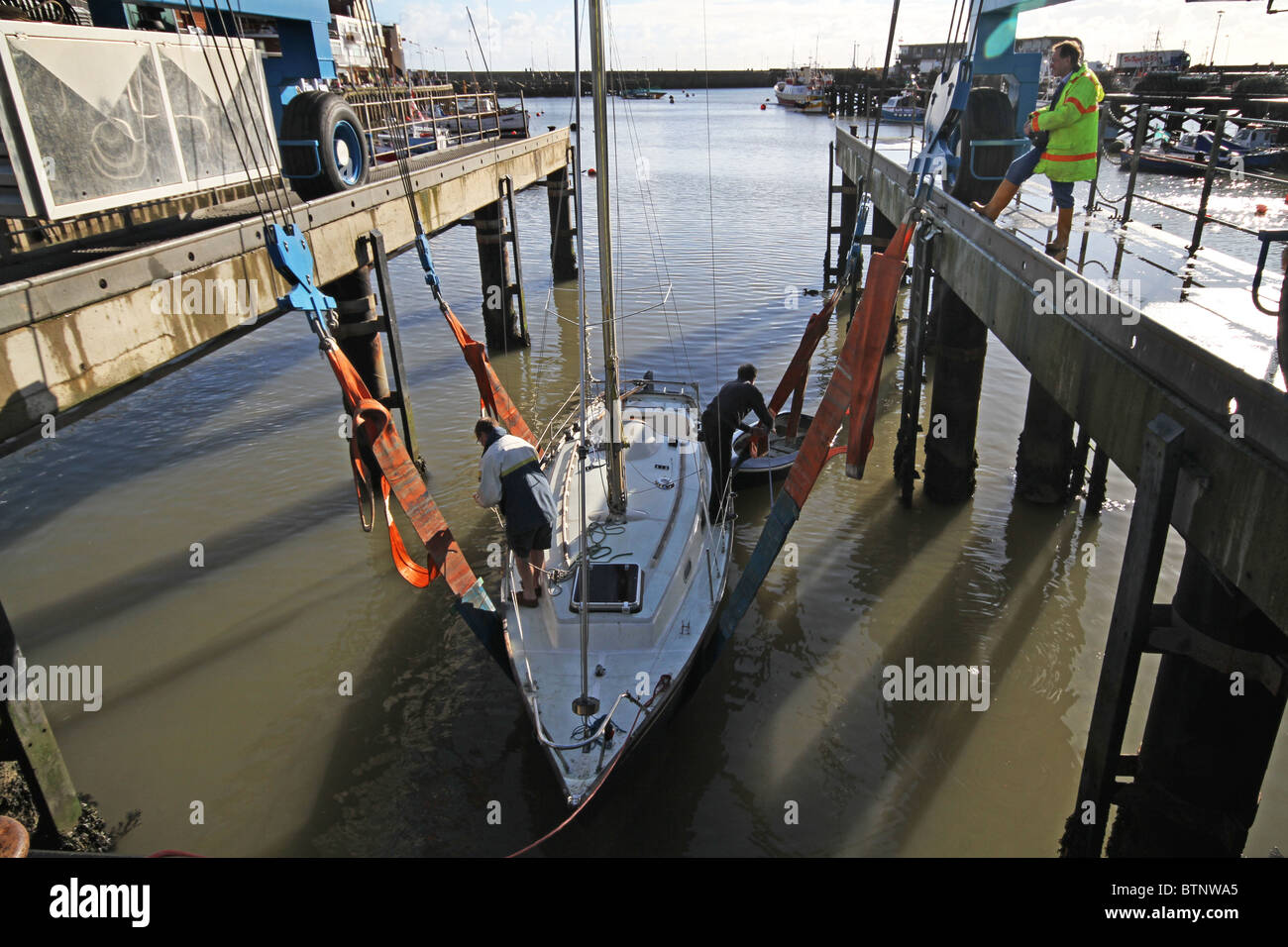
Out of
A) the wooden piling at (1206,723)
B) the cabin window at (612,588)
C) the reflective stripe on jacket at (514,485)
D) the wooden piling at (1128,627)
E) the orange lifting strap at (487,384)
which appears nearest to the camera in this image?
the wooden piling at (1128,627)

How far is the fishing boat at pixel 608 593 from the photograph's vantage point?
6480 millimetres

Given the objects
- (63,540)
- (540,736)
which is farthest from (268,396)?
(540,736)

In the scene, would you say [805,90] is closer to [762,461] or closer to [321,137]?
[762,461]

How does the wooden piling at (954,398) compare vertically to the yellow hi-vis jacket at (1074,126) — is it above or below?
below

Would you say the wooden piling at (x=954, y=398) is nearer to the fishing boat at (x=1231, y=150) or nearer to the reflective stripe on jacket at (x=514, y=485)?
the reflective stripe on jacket at (x=514, y=485)

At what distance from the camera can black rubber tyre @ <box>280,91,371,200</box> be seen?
426 inches

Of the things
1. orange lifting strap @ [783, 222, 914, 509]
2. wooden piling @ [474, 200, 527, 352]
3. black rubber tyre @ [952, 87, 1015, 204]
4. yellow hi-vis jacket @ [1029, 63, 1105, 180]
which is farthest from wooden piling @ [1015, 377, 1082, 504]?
wooden piling @ [474, 200, 527, 352]

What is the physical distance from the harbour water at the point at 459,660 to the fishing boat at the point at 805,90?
3790 inches

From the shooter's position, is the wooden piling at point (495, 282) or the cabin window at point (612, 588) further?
the wooden piling at point (495, 282)

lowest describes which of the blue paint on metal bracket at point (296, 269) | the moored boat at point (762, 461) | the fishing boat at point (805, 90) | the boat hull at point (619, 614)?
the moored boat at point (762, 461)

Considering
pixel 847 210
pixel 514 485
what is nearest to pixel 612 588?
pixel 514 485

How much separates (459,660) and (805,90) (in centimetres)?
11332

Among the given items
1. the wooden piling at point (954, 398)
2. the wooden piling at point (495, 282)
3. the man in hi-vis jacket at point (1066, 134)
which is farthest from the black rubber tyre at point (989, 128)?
the wooden piling at point (495, 282)
